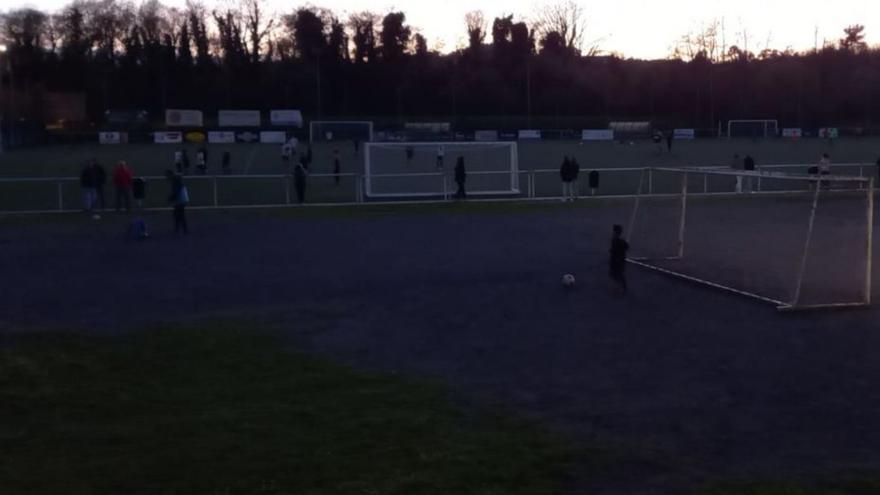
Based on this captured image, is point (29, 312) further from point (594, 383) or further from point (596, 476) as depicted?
point (596, 476)

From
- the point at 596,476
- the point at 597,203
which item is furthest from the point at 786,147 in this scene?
the point at 596,476

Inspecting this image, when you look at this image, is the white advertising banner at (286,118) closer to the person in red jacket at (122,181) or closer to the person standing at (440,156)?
the person standing at (440,156)

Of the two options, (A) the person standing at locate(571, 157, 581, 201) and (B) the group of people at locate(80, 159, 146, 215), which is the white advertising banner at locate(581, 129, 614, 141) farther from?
(B) the group of people at locate(80, 159, 146, 215)

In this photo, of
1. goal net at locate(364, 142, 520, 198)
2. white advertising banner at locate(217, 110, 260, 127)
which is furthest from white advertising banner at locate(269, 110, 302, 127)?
goal net at locate(364, 142, 520, 198)

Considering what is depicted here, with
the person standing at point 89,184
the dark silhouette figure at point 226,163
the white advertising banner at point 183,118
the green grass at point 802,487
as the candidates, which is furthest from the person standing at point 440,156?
the white advertising banner at point 183,118

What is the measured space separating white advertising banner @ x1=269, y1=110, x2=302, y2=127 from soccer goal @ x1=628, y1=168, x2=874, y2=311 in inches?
2318

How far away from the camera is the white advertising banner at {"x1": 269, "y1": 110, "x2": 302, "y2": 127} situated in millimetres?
86375

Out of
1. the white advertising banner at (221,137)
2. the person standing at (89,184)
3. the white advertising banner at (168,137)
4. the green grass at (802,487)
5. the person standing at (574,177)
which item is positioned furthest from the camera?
the white advertising banner at (221,137)

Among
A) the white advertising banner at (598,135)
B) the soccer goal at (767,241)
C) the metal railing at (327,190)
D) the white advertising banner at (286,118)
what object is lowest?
the soccer goal at (767,241)

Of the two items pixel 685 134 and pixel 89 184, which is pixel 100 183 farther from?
pixel 685 134

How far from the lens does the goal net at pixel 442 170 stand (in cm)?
3339

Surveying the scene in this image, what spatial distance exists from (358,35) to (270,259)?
87.8 metres

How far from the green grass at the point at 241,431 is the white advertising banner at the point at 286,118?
76.9m

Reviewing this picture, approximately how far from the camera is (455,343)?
11633 mm
